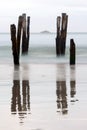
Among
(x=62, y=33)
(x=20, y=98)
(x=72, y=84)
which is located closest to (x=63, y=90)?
(x=72, y=84)

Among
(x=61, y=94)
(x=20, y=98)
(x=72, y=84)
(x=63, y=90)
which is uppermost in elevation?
(x=20, y=98)

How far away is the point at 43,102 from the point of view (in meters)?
11.7

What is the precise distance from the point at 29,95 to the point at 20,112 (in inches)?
102

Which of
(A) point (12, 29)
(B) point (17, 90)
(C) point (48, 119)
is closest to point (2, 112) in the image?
(C) point (48, 119)

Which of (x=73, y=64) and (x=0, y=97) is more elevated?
(x=0, y=97)

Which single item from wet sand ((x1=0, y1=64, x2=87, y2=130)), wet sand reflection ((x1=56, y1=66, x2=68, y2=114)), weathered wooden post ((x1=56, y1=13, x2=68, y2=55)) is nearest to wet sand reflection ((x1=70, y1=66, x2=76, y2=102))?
wet sand ((x1=0, y1=64, x2=87, y2=130))

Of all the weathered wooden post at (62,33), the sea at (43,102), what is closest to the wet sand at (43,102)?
the sea at (43,102)

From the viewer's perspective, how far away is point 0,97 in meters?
12.6

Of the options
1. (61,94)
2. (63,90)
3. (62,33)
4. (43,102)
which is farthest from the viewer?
(62,33)

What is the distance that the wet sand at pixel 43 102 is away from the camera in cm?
923

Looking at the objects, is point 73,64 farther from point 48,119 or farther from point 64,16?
point 48,119

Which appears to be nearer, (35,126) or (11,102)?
(35,126)

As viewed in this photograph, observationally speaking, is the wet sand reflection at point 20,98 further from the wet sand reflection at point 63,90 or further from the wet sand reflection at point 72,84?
the wet sand reflection at point 72,84

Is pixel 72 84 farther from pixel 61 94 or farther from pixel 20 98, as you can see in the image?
pixel 20 98
